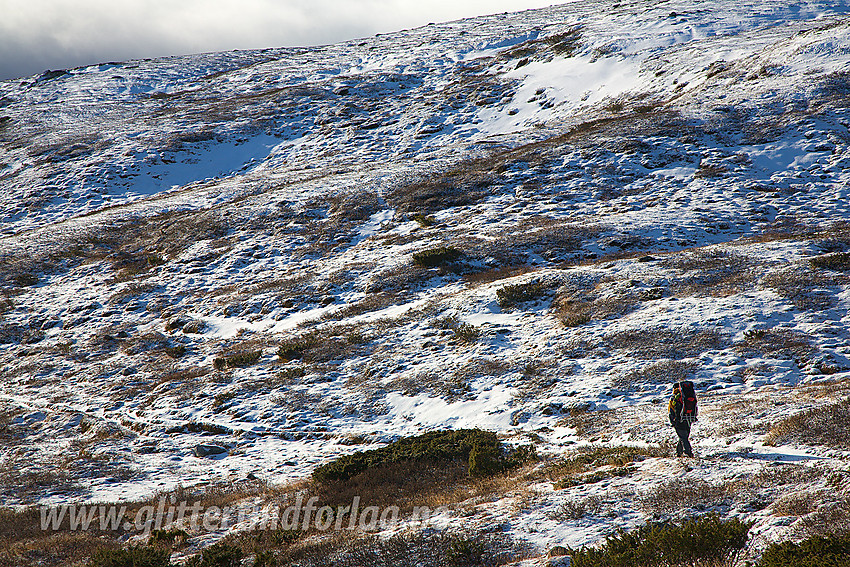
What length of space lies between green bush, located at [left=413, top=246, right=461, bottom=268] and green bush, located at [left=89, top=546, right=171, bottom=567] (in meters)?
17.1

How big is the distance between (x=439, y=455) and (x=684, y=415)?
17.2 feet

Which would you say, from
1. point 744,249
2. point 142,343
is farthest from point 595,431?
point 142,343

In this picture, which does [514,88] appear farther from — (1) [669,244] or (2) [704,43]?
(1) [669,244]

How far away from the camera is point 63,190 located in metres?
43.7

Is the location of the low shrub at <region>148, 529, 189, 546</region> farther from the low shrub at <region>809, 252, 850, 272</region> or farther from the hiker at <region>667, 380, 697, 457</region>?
the low shrub at <region>809, 252, 850, 272</region>

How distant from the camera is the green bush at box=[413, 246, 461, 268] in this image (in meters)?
24.4

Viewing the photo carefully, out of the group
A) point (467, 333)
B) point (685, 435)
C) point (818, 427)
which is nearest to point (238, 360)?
point (467, 333)

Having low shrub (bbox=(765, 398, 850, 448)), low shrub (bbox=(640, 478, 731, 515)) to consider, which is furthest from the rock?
low shrub (bbox=(765, 398, 850, 448))

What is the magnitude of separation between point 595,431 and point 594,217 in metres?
17.4

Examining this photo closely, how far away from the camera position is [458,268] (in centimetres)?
2403

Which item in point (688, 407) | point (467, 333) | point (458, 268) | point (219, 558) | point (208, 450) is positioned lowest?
point (208, 450)

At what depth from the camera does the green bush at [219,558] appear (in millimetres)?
8117

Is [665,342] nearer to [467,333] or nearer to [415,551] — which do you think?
[467,333]

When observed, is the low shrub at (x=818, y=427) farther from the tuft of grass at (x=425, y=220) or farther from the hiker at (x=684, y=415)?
the tuft of grass at (x=425, y=220)
